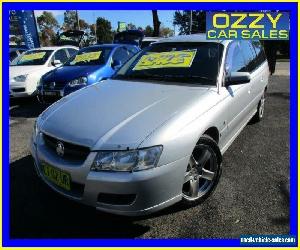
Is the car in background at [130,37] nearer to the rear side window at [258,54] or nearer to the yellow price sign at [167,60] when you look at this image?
the rear side window at [258,54]

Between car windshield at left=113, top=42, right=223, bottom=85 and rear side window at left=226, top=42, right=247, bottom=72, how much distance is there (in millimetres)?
153

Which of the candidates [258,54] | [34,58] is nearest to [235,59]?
[258,54]

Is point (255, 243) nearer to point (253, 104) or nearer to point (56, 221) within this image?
point (56, 221)

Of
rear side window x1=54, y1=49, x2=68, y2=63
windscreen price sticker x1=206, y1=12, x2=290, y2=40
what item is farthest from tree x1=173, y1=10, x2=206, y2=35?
windscreen price sticker x1=206, y1=12, x2=290, y2=40

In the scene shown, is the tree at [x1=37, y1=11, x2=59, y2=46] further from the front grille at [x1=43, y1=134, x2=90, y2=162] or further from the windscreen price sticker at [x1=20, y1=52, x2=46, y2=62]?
the front grille at [x1=43, y1=134, x2=90, y2=162]

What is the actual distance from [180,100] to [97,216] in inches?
53.7

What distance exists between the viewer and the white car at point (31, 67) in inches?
306

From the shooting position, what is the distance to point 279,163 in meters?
4.11

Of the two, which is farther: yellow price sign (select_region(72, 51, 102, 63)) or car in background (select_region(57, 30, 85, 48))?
A: car in background (select_region(57, 30, 85, 48))

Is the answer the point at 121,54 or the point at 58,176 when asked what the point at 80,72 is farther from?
the point at 58,176

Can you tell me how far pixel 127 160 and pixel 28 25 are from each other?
12.9 metres

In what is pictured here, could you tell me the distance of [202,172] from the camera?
3127 mm

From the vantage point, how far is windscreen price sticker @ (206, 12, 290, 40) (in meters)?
4.16

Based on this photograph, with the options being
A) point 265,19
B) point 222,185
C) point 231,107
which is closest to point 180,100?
point 231,107
